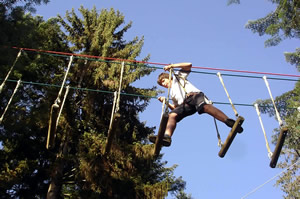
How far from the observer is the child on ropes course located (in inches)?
204

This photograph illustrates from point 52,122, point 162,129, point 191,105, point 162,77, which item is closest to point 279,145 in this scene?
point 191,105

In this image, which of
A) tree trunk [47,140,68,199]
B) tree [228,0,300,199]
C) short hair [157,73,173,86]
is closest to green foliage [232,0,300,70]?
tree [228,0,300,199]

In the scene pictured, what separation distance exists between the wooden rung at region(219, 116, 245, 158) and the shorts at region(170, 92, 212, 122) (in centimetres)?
64

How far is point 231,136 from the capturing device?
5035 mm

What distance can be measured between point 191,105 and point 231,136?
84 centimetres

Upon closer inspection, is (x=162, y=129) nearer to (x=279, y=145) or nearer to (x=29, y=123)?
(x=279, y=145)

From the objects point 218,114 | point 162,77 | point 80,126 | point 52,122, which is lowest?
point 52,122

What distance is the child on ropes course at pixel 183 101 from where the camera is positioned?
5191 millimetres

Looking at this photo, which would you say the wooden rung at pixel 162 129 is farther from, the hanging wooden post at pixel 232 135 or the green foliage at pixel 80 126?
the green foliage at pixel 80 126

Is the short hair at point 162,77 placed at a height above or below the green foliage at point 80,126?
below

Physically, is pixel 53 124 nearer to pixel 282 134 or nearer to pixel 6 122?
pixel 282 134

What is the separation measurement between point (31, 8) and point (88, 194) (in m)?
6.27

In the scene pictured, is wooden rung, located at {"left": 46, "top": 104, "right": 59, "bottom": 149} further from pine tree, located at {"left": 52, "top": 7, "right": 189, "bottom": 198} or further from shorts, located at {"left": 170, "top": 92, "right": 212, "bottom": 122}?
pine tree, located at {"left": 52, "top": 7, "right": 189, "bottom": 198}

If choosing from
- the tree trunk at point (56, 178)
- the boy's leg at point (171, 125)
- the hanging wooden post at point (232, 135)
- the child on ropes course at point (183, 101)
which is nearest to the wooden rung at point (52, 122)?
the child on ropes course at point (183, 101)
